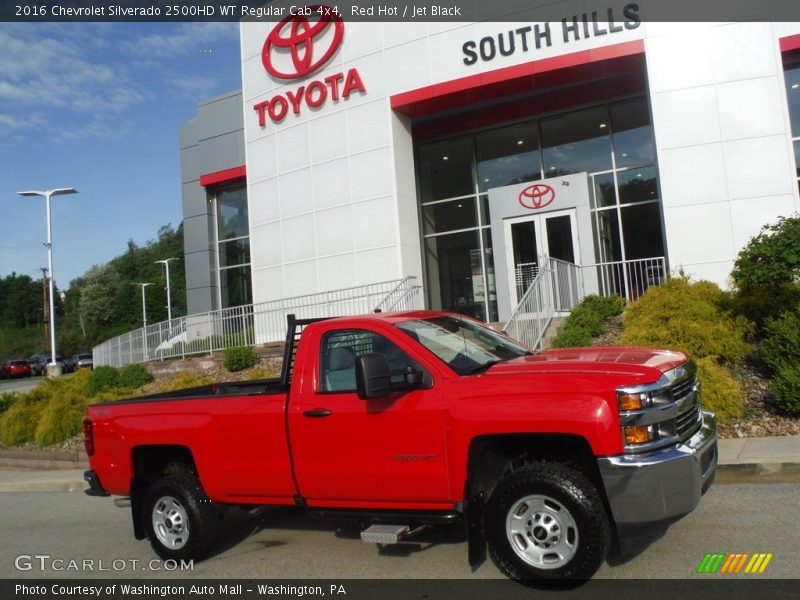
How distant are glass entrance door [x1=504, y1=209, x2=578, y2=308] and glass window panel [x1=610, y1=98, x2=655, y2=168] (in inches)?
96.4

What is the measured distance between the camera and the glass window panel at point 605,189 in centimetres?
1786

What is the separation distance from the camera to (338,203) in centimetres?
1827

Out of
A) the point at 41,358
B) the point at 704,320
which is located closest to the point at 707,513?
the point at 704,320

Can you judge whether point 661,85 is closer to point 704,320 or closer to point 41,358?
point 704,320

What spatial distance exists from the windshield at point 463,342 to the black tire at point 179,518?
224 cm

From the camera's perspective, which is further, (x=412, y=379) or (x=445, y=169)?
(x=445, y=169)

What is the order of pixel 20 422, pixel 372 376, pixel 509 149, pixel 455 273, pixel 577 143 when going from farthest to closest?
pixel 455 273 < pixel 509 149 < pixel 577 143 < pixel 20 422 < pixel 372 376

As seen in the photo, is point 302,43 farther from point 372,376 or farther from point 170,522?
point 372,376

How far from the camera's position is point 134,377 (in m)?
17.2

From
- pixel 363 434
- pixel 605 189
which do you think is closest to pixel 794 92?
pixel 605 189

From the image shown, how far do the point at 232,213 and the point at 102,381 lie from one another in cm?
999

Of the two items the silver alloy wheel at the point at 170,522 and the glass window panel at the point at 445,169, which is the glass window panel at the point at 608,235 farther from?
the silver alloy wheel at the point at 170,522

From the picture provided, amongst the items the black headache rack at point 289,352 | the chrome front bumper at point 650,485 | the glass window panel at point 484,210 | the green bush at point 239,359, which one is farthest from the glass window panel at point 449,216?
the chrome front bumper at point 650,485

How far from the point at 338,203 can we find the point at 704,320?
10559mm
